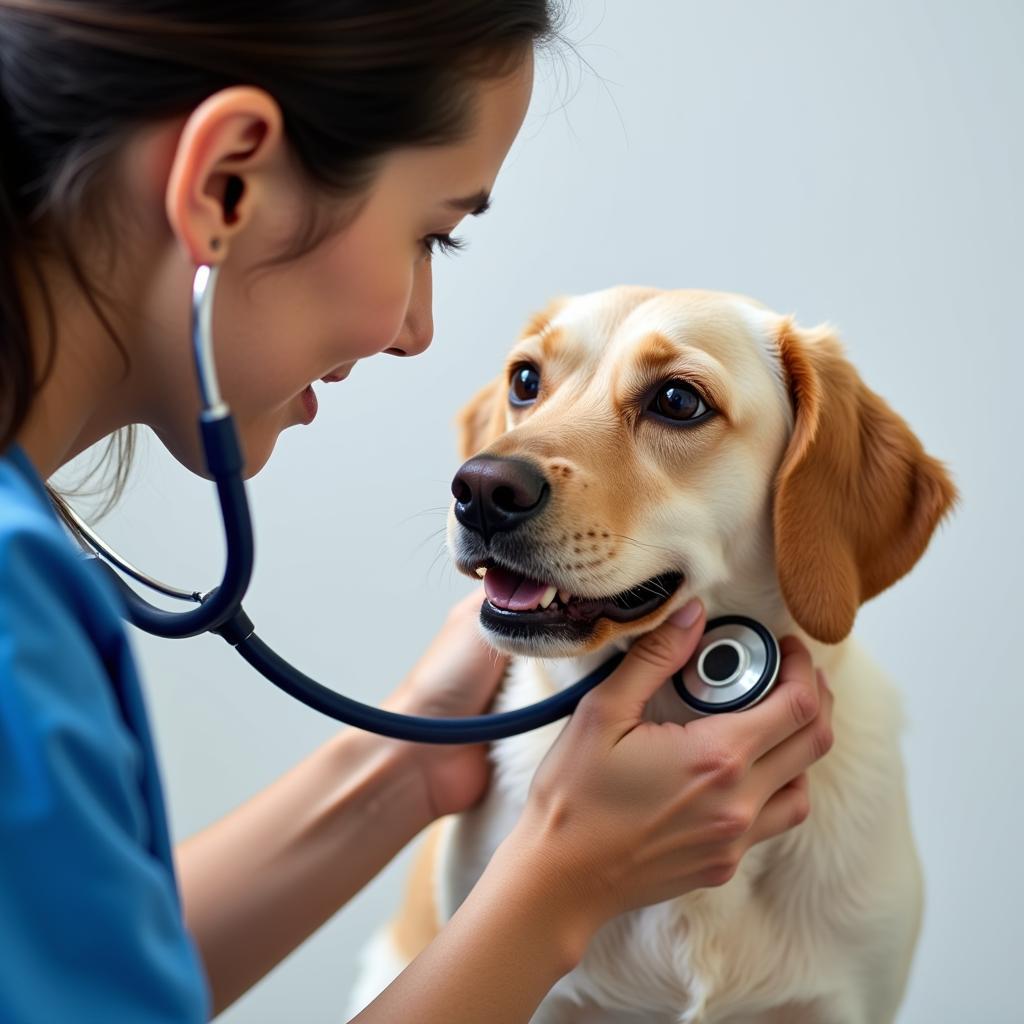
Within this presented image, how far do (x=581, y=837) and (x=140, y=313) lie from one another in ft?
2.16

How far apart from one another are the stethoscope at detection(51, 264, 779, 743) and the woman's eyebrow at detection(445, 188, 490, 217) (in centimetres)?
25

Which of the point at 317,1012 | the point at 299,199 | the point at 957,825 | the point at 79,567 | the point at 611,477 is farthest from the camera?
the point at 317,1012

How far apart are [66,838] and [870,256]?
1.80 m

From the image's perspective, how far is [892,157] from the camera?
2072mm

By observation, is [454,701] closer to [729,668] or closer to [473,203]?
[729,668]

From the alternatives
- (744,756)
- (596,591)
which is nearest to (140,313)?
(596,591)

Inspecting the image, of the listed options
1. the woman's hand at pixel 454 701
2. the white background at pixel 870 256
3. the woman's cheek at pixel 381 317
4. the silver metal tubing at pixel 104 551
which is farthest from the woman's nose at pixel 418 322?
the white background at pixel 870 256

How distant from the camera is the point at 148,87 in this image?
87 cm

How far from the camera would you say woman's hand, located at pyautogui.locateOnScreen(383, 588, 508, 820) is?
5.05ft

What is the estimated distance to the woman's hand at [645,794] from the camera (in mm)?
1171

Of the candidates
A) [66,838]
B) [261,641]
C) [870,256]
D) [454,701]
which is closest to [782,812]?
[454,701]

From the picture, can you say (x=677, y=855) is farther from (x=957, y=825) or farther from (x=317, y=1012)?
(x=317, y=1012)

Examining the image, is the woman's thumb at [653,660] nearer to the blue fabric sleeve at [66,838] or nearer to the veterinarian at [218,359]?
the veterinarian at [218,359]

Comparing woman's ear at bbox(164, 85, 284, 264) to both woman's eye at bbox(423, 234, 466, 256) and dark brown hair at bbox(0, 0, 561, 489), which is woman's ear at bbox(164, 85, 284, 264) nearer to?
dark brown hair at bbox(0, 0, 561, 489)
